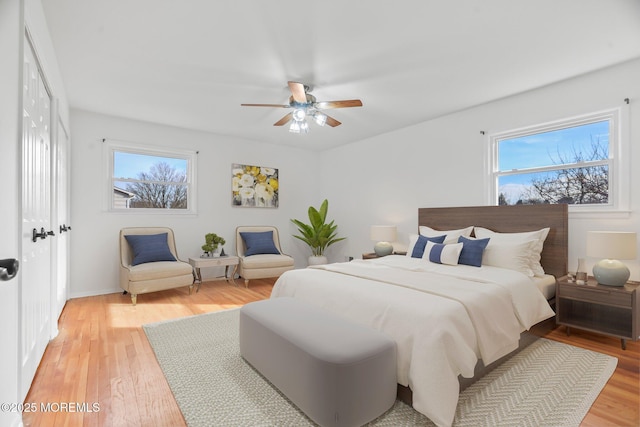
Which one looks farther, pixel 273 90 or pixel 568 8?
pixel 273 90

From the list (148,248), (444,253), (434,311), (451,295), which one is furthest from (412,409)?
(148,248)

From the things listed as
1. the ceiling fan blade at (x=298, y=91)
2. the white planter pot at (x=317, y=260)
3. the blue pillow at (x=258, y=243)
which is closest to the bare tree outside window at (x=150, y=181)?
the blue pillow at (x=258, y=243)

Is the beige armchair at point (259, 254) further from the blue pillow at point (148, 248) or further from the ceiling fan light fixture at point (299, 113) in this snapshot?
the ceiling fan light fixture at point (299, 113)

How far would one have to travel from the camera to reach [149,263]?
164 inches

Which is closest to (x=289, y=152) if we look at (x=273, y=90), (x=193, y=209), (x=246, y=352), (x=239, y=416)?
(x=193, y=209)

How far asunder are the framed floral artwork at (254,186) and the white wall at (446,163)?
1.20 meters

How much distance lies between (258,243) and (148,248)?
164 centimetres

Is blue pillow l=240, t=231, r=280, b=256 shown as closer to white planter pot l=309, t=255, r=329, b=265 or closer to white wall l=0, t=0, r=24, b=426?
→ white planter pot l=309, t=255, r=329, b=265

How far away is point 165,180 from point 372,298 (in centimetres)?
418

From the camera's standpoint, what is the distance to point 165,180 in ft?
16.4

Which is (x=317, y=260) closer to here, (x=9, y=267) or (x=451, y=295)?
(x=451, y=295)

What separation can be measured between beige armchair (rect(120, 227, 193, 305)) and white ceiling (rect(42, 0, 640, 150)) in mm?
1771

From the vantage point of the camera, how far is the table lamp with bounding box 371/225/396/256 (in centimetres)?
468

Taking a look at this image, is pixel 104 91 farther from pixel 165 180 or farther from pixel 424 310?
pixel 424 310
